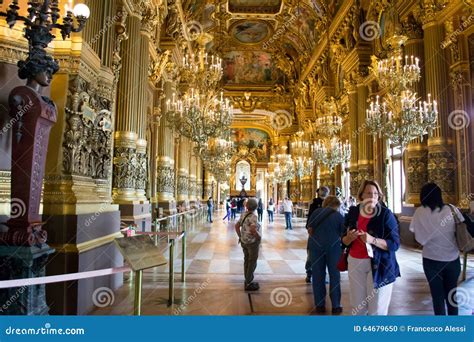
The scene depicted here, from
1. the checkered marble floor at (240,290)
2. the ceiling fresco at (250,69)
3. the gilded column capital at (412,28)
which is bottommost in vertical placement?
the checkered marble floor at (240,290)

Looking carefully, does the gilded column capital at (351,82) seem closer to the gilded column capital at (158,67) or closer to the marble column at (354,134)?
the marble column at (354,134)

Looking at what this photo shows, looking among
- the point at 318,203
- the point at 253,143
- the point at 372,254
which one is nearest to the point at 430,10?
the point at 318,203

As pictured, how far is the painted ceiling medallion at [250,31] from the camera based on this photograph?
24.4m

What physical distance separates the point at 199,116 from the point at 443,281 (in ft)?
24.3

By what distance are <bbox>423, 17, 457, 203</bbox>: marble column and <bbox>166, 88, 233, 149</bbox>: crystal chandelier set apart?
606cm

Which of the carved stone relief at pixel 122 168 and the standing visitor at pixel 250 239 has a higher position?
the carved stone relief at pixel 122 168

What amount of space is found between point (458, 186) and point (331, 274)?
697 cm

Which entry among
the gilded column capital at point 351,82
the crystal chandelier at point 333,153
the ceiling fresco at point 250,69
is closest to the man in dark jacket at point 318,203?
the crystal chandelier at point 333,153

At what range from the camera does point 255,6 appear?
2227 cm

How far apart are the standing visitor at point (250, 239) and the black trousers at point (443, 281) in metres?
2.38

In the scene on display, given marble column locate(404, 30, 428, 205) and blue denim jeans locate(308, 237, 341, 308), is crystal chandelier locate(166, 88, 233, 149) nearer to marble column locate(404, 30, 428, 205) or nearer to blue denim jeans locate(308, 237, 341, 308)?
marble column locate(404, 30, 428, 205)

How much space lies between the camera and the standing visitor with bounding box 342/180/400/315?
9.46 feet

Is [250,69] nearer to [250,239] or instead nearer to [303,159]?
[303,159]

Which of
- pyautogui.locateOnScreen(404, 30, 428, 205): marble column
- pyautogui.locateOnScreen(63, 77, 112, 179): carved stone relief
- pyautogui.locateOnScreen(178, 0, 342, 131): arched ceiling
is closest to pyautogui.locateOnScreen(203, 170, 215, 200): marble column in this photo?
pyautogui.locateOnScreen(178, 0, 342, 131): arched ceiling
